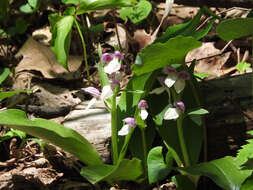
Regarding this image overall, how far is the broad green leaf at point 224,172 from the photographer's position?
4.95 feet

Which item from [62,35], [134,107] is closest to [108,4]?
[62,35]

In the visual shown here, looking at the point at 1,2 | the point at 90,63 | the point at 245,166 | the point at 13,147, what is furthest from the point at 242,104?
the point at 1,2

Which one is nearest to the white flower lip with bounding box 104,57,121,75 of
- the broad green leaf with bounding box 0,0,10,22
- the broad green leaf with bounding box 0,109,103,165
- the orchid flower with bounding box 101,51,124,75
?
the orchid flower with bounding box 101,51,124,75

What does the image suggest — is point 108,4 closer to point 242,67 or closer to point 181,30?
point 181,30

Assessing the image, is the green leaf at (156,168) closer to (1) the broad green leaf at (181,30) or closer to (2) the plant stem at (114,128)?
(2) the plant stem at (114,128)

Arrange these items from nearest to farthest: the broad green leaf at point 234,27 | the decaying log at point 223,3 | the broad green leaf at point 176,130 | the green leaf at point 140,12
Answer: the broad green leaf at point 234,27
the broad green leaf at point 176,130
the decaying log at point 223,3
the green leaf at point 140,12

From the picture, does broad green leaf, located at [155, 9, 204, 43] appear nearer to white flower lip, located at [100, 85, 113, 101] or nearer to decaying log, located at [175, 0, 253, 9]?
white flower lip, located at [100, 85, 113, 101]

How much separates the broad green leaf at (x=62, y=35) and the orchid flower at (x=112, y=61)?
0.71 metres

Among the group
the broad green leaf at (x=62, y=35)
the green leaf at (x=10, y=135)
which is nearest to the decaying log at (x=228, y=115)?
the broad green leaf at (x=62, y=35)

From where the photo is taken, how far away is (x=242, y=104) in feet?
6.39

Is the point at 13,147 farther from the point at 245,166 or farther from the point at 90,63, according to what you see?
the point at 245,166

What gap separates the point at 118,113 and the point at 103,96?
237 millimetres

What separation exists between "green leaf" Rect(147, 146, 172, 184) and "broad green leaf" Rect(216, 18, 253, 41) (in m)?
0.61

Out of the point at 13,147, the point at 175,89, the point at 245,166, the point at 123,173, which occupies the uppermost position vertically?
the point at 175,89
